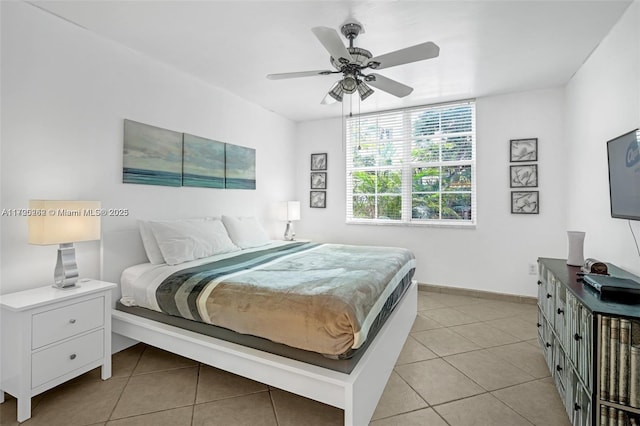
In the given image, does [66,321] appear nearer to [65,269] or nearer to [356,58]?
[65,269]

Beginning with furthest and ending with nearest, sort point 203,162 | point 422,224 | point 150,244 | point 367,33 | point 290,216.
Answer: point 290,216 < point 422,224 < point 203,162 < point 150,244 < point 367,33

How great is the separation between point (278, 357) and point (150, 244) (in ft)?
5.38

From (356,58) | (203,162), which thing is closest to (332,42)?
(356,58)

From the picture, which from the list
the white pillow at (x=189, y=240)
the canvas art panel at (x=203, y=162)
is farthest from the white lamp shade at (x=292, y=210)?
the white pillow at (x=189, y=240)

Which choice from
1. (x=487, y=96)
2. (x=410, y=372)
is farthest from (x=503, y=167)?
(x=410, y=372)

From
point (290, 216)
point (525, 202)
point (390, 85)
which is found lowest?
point (290, 216)

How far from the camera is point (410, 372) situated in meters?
2.27

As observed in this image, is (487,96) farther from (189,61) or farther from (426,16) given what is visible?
(189,61)

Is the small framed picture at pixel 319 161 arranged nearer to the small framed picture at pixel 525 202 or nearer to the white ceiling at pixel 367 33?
the white ceiling at pixel 367 33

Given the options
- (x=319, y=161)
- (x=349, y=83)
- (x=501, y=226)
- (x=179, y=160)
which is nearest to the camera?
(x=349, y=83)

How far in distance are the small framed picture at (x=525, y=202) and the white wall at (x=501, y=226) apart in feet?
0.20

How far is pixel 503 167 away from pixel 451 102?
110 cm

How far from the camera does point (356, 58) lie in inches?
85.0

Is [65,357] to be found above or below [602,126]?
below
